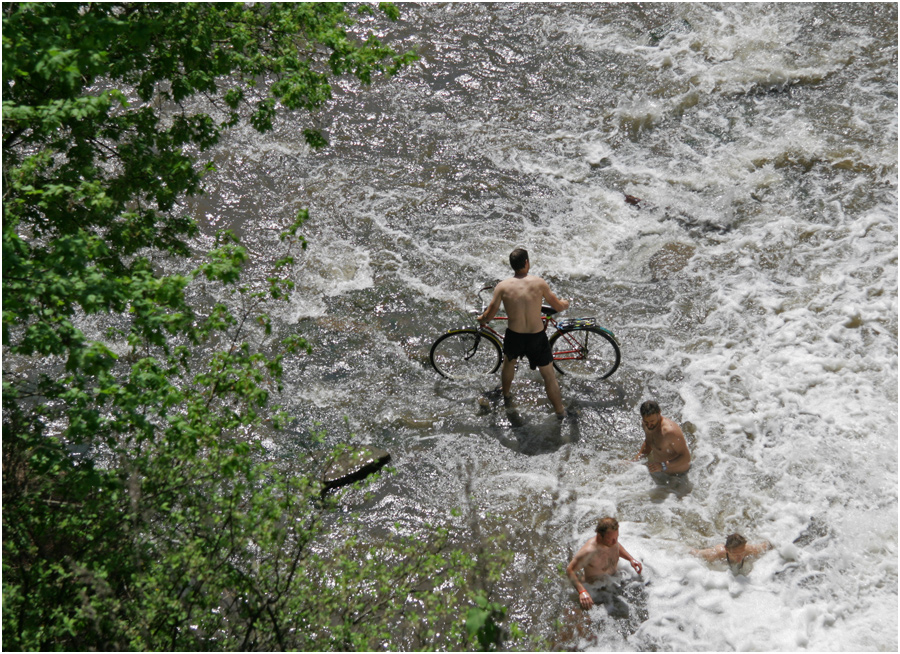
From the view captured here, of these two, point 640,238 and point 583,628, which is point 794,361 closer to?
point 640,238

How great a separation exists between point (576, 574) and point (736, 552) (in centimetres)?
154

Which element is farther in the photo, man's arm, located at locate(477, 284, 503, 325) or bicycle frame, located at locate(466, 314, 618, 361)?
bicycle frame, located at locate(466, 314, 618, 361)

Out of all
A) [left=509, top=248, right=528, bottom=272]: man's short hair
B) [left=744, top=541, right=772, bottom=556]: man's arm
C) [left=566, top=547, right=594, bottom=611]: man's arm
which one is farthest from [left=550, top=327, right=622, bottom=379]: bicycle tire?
[left=566, top=547, right=594, bottom=611]: man's arm

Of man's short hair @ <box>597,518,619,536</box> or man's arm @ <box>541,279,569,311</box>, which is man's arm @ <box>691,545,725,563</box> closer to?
man's short hair @ <box>597,518,619,536</box>

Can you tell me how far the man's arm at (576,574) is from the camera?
6.37 m

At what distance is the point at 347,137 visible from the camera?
12.7 meters

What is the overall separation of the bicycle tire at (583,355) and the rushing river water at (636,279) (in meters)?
0.24

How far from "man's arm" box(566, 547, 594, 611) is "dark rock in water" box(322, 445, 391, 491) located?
7.67 feet

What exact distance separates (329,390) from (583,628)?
162 inches

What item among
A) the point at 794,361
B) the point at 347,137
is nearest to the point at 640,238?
the point at 794,361

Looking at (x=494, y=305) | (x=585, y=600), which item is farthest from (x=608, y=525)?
(x=494, y=305)

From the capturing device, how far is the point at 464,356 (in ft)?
29.4

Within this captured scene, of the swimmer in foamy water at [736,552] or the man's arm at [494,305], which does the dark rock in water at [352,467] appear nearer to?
the man's arm at [494,305]

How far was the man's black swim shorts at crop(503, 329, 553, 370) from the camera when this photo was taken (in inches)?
311
